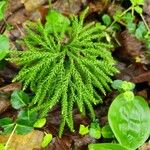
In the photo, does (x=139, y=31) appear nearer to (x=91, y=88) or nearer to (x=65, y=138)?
(x=91, y=88)

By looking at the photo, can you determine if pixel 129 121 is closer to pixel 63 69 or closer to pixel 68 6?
pixel 63 69

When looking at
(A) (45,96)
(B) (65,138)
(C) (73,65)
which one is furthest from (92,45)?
(B) (65,138)

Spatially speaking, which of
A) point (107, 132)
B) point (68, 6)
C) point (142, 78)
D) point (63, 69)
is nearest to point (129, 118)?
point (107, 132)

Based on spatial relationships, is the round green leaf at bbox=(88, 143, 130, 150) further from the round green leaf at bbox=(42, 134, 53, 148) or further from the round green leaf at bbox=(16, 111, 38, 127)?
the round green leaf at bbox=(16, 111, 38, 127)

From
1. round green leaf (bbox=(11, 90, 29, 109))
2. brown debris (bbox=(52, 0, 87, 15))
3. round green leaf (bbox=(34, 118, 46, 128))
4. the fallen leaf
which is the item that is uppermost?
brown debris (bbox=(52, 0, 87, 15))

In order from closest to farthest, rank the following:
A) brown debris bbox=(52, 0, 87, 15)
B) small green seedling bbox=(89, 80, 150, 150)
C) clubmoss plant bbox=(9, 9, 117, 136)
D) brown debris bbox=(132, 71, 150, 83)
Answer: clubmoss plant bbox=(9, 9, 117, 136)
small green seedling bbox=(89, 80, 150, 150)
brown debris bbox=(132, 71, 150, 83)
brown debris bbox=(52, 0, 87, 15)

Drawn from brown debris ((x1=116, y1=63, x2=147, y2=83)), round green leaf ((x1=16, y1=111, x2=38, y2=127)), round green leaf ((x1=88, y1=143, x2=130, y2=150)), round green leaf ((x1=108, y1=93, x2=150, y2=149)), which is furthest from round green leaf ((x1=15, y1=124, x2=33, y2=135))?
brown debris ((x1=116, y1=63, x2=147, y2=83))

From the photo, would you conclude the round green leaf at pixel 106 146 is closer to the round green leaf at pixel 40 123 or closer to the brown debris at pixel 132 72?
the round green leaf at pixel 40 123
